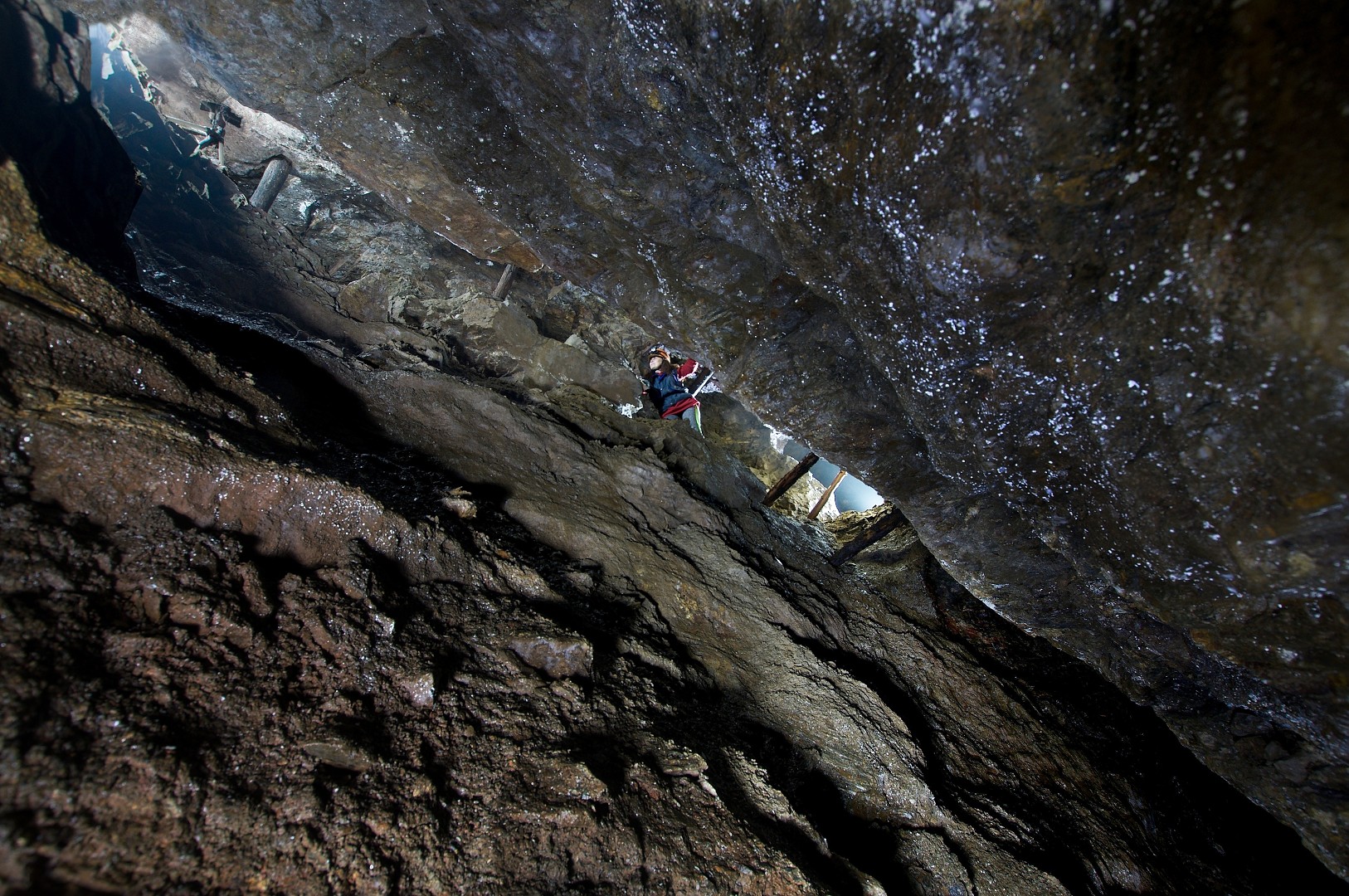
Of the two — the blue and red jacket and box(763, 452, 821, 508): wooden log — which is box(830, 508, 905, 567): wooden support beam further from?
the blue and red jacket

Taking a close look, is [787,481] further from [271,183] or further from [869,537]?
[271,183]

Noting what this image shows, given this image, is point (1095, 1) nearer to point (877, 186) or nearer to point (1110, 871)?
point (877, 186)

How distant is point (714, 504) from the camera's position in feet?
16.7

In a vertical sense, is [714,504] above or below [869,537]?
below

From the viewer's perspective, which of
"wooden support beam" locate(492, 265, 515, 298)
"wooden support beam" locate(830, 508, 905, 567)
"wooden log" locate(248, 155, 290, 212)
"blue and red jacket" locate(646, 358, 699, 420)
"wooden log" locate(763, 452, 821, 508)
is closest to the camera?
"wooden support beam" locate(830, 508, 905, 567)

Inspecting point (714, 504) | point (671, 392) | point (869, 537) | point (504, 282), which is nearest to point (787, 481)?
point (869, 537)

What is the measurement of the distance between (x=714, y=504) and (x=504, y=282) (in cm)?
517

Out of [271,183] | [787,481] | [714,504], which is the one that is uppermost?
[787,481]

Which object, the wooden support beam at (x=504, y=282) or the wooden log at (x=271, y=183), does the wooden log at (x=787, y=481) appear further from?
the wooden log at (x=271, y=183)

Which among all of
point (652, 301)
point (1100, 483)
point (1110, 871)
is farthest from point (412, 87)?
point (1110, 871)

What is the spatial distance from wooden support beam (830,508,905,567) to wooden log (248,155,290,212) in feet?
36.3

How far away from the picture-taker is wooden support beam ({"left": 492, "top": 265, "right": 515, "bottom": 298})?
7.69 metres

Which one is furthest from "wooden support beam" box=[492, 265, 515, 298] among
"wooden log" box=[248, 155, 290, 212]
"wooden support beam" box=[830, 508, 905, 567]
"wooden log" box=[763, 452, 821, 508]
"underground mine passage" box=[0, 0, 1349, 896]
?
"wooden support beam" box=[830, 508, 905, 567]

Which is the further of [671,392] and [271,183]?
[271,183]
